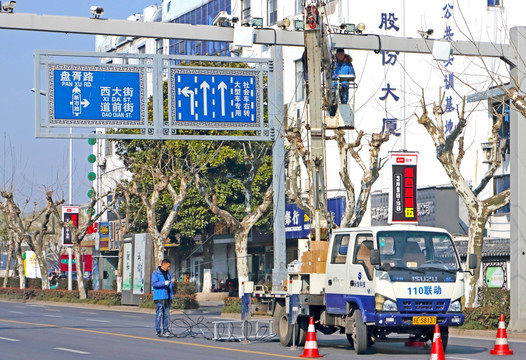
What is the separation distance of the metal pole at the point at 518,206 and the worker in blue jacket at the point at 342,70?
412 cm

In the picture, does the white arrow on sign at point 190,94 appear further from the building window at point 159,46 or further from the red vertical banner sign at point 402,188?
the building window at point 159,46

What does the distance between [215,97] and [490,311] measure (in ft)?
28.1

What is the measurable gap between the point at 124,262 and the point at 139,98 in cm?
2418

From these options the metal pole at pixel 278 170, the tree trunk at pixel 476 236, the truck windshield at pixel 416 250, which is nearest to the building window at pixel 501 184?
the tree trunk at pixel 476 236

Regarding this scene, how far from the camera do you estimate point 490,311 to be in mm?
25344

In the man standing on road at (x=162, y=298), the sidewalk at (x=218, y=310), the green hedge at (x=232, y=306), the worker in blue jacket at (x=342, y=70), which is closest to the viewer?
the worker in blue jacket at (x=342, y=70)

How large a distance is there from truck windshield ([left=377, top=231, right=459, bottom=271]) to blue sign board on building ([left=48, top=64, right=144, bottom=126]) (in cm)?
852

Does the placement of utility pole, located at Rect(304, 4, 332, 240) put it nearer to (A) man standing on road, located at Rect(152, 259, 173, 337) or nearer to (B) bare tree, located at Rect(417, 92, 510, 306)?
(A) man standing on road, located at Rect(152, 259, 173, 337)

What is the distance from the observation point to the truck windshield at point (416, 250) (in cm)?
1764

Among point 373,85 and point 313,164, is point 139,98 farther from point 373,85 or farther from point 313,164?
point 373,85

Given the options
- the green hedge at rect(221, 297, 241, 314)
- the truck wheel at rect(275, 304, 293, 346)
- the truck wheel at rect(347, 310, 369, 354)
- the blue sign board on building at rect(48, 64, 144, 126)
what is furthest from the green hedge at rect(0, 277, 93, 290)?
the truck wheel at rect(347, 310, 369, 354)

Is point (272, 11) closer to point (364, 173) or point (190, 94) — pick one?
point (364, 173)

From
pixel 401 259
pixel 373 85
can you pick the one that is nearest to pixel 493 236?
pixel 373 85

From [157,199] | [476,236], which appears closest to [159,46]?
[157,199]
